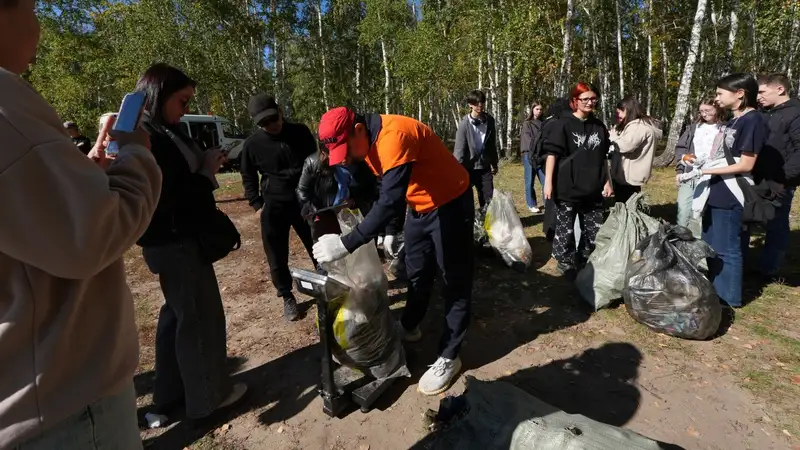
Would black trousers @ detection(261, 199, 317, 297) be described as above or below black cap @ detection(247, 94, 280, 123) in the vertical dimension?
below

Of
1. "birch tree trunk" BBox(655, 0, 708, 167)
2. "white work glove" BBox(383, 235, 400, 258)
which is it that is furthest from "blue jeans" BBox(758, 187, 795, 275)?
"birch tree trunk" BBox(655, 0, 708, 167)

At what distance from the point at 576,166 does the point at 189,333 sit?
3382 millimetres

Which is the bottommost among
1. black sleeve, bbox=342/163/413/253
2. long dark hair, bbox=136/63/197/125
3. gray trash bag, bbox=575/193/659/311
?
gray trash bag, bbox=575/193/659/311

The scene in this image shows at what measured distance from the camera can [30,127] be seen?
81cm

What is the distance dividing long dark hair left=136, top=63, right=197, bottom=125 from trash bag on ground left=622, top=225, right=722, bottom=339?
3250mm

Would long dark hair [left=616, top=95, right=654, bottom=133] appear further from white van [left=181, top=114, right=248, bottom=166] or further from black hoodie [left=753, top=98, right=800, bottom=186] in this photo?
white van [left=181, top=114, right=248, bottom=166]

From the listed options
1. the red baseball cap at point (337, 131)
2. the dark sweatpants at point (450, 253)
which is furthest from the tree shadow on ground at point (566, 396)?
the red baseball cap at point (337, 131)

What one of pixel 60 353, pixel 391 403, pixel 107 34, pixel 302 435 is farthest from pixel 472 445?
pixel 107 34

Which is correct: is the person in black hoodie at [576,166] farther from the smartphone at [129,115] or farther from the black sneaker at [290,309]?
the smartphone at [129,115]

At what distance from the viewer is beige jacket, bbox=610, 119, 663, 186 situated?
193 inches

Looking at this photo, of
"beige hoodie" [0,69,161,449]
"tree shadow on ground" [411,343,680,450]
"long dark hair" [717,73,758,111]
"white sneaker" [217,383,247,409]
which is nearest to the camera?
"beige hoodie" [0,69,161,449]

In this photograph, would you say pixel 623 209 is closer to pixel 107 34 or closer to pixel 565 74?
pixel 565 74

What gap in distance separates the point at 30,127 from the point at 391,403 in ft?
7.55

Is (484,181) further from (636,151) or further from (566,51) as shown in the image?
(566,51)
